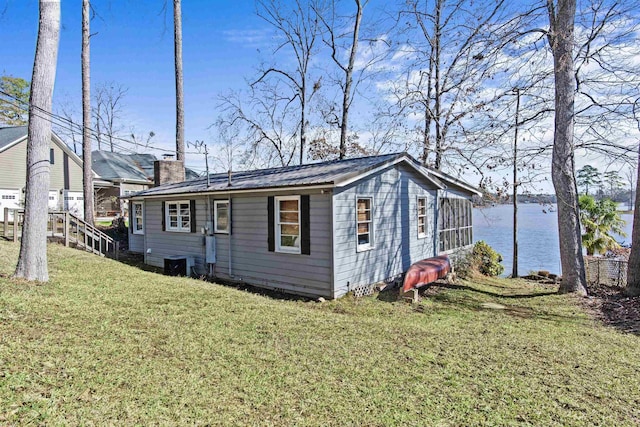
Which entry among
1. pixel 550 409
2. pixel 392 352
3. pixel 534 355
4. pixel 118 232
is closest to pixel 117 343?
pixel 392 352

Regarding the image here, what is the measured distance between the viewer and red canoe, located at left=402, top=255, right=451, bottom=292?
29.2 ft

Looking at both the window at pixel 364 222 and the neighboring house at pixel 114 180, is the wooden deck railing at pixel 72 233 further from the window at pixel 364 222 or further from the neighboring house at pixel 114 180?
the window at pixel 364 222

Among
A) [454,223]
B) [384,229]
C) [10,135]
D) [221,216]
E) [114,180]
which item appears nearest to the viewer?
[384,229]

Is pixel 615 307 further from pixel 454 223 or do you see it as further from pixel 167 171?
pixel 167 171

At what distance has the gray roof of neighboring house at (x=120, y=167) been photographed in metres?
26.1

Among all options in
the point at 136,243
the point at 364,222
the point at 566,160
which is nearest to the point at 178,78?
the point at 136,243

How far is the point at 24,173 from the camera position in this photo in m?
22.2

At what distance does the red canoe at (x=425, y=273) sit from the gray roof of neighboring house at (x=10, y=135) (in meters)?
24.2

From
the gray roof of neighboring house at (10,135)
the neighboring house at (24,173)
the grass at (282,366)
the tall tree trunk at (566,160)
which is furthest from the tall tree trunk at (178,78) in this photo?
the tall tree trunk at (566,160)

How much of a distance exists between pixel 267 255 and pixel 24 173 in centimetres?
2139

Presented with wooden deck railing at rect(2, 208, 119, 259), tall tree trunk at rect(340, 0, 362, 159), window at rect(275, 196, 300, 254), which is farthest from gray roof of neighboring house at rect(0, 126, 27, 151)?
window at rect(275, 196, 300, 254)

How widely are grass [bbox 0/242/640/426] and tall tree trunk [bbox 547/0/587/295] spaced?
301cm

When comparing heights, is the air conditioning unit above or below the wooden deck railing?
below

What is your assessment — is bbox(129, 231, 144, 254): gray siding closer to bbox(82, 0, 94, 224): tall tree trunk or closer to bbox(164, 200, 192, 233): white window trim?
bbox(164, 200, 192, 233): white window trim
